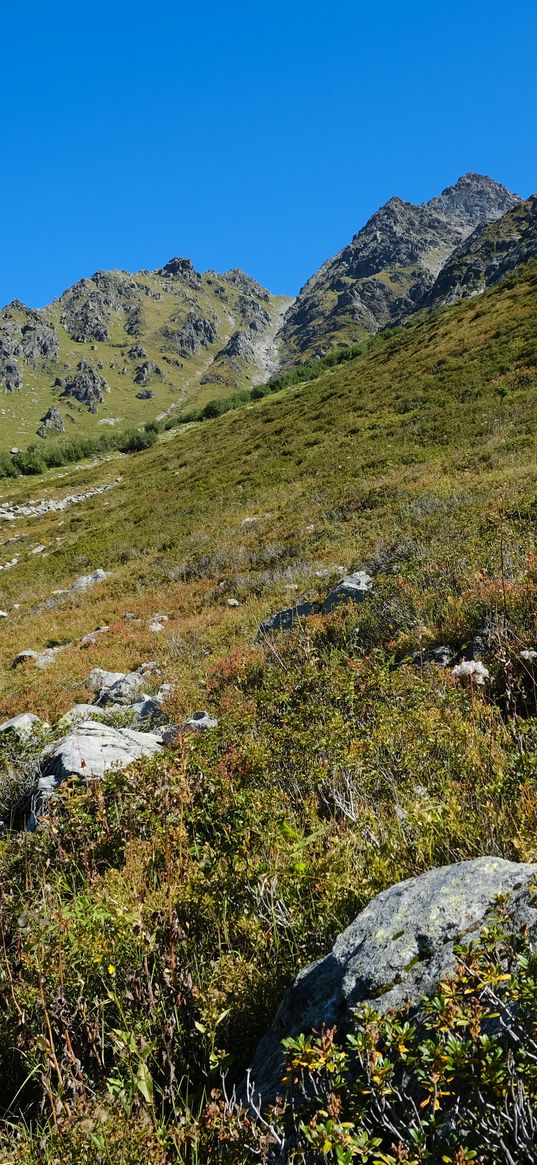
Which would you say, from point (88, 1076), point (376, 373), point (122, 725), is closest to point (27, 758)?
point (122, 725)

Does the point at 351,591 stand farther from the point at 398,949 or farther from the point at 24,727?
the point at 398,949

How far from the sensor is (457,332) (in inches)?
1612

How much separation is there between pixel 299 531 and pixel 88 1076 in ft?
58.0

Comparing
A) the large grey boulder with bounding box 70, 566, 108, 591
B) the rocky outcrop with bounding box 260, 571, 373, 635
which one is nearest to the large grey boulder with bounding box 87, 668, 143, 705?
the rocky outcrop with bounding box 260, 571, 373, 635

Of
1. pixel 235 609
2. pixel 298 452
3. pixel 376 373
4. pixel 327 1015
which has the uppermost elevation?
pixel 376 373

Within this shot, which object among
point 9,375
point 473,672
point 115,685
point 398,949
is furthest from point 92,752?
point 9,375

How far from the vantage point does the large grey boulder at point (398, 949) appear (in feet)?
6.62

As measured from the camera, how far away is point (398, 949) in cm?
213

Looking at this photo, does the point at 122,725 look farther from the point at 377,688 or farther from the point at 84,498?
the point at 84,498

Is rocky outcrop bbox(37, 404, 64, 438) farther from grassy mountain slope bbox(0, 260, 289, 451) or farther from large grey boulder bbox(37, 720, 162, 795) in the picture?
large grey boulder bbox(37, 720, 162, 795)

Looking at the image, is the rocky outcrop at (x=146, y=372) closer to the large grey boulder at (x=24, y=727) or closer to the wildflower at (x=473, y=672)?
the large grey boulder at (x=24, y=727)

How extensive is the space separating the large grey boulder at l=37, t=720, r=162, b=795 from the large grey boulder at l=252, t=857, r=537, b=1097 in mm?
3288

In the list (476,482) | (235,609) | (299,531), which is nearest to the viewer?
(235,609)

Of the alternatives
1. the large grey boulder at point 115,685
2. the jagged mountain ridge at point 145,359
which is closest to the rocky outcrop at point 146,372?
the jagged mountain ridge at point 145,359
